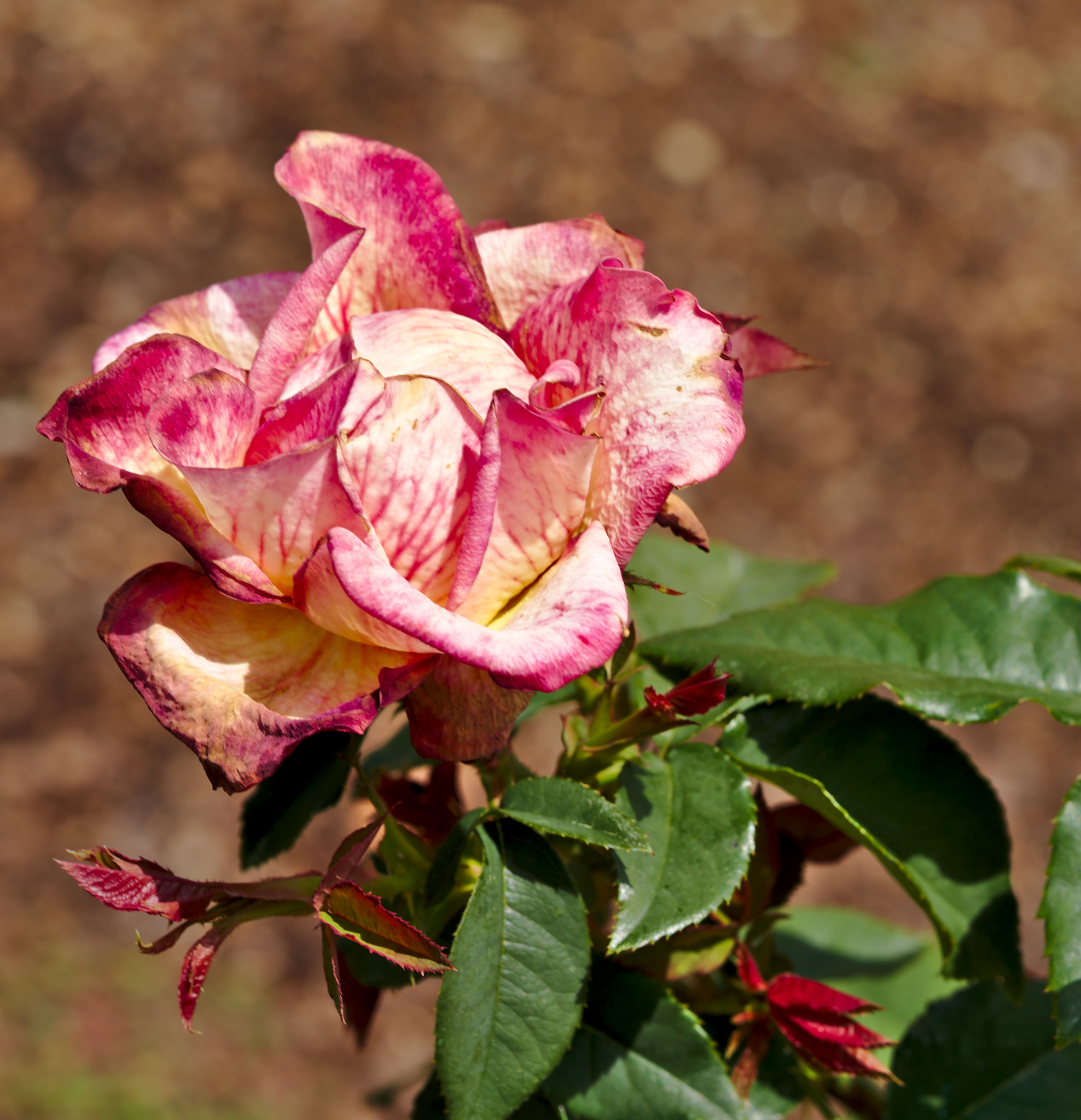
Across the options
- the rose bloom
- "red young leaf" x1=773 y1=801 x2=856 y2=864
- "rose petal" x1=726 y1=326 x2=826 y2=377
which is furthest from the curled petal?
"red young leaf" x1=773 y1=801 x2=856 y2=864

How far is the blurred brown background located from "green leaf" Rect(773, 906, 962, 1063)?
3.91 ft

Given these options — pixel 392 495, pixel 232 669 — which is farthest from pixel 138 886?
pixel 392 495

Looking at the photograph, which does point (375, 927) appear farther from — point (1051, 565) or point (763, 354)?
point (1051, 565)

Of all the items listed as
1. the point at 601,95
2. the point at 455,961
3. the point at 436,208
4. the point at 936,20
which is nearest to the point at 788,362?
the point at 436,208

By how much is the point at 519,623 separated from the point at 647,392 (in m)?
0.12

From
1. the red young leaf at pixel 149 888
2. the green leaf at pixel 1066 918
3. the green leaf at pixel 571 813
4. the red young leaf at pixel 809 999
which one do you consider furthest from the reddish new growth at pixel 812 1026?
the red young leaf at pixel 149 888

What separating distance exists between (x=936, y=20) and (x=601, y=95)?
1.22 m

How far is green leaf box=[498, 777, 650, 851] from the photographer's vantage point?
506mm

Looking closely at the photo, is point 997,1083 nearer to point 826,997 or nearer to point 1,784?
point 826,997

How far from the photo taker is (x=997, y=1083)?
809mm

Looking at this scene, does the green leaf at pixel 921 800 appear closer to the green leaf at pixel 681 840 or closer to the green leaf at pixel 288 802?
the green leaf at pixel 681 840

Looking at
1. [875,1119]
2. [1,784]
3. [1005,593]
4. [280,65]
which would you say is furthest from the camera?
[280,65]

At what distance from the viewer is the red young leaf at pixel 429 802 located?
0.69 meters

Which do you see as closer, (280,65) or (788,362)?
(788,362)
